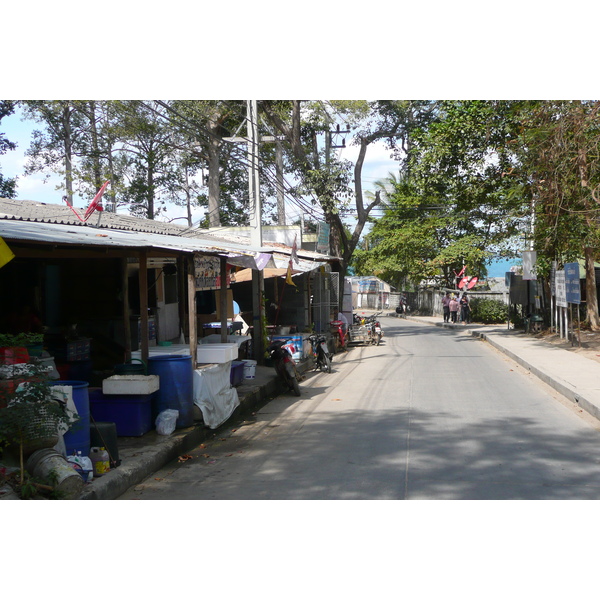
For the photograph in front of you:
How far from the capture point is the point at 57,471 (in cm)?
562

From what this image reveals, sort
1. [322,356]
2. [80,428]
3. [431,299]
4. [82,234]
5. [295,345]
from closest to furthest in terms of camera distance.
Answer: [80,428]
[82,234]
[322,356]
[295,345]
[431,299]

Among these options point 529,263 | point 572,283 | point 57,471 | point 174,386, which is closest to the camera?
point 57,471

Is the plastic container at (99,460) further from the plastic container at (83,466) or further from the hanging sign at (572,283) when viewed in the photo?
the hanging sign at (572,283)

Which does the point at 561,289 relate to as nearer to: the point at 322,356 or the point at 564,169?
the point at 564,169

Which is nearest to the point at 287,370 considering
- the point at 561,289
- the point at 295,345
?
the point at 295,345

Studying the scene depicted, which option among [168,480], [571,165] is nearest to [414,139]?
[571,165]

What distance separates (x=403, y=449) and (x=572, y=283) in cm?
1322

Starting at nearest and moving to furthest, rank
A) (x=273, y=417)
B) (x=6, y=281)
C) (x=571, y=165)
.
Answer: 1. (x=273, y=417)
2. (x=6, y=281)
3. (x=571, y=165)

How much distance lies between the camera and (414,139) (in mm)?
24828

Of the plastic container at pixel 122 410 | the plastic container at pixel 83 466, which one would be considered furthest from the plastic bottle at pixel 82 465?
the plastic container at pixel 122 410

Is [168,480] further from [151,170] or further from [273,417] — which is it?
[151,170]

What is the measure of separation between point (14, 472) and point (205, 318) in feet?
44.9

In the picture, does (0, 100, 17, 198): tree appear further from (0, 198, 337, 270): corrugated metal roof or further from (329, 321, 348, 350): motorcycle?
(329, 321, 348, 350): motorcycle

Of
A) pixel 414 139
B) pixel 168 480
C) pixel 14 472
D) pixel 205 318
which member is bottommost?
pixel 168 480
